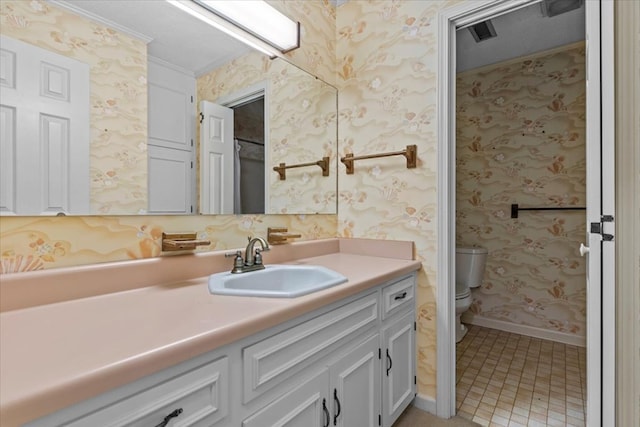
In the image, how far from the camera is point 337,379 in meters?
1.08

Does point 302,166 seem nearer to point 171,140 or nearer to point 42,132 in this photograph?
point 171,140

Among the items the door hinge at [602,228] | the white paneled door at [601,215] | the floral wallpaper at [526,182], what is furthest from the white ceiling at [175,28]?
the door hinge at [602,228]

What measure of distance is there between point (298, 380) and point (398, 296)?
71cm

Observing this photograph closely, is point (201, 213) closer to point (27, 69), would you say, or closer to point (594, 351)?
point (27, 69)

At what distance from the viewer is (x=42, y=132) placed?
0.92m

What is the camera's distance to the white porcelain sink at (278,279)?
1135 millimetres

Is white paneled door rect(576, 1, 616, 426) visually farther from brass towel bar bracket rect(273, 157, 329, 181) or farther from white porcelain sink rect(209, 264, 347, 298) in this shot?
brass towel bar bracket rect(273, 157, 329, 181)

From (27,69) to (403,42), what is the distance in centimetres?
164

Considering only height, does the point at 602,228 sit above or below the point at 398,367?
above

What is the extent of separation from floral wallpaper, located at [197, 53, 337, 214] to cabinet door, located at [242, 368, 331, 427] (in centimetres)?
92

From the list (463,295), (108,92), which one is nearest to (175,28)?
(108,92)

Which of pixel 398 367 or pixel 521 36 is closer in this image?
pixel 398 367

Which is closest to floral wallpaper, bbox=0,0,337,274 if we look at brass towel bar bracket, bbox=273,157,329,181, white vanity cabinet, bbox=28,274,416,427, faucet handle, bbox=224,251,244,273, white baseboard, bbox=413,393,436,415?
faucet handle, bbox=224,251,244,273
